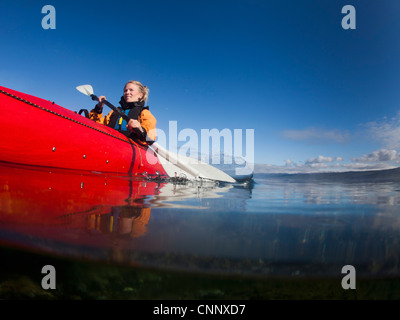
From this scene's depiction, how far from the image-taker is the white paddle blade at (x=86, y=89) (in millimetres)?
5258

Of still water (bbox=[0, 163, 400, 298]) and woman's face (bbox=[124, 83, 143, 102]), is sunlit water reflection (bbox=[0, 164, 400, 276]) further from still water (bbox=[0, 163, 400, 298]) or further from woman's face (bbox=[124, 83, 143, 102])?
woman's face (bbox=[124, 83, 143, 102])

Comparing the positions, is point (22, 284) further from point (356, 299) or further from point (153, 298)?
point (356, 299)

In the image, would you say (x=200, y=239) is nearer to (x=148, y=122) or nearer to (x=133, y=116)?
(x=148, y=122)

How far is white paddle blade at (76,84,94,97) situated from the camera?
5.26 meters

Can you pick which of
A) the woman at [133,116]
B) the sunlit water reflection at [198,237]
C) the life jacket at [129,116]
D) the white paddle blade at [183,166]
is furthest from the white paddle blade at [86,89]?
the sunlit water reflection at [198,237]

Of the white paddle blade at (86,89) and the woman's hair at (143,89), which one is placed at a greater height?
the woman's hair at (143,89)

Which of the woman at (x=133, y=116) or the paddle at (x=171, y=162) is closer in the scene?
the woman at (x=133, y=116)

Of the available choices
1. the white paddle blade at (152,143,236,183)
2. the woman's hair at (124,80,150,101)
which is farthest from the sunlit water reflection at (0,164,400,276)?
the woman's hair at (124,80,150,101)

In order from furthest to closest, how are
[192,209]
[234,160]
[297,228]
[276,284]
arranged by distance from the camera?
[234,160]
[192,209]
[297,228]
[276,284]

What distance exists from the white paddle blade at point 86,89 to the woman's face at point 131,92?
2.79ft

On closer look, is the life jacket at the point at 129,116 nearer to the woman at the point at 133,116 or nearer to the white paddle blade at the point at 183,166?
the woman at the point at 133,116

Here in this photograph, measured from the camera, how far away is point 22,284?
0.97 metres

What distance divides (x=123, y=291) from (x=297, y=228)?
1.12m
